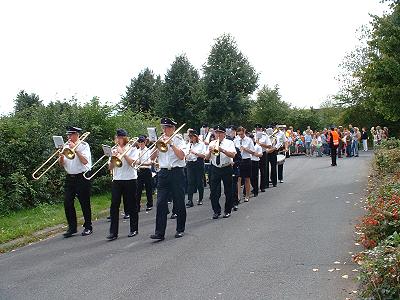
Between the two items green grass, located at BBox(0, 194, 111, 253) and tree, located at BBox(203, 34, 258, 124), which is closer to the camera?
green grass, located at BBox(0, 194, 111, 253)

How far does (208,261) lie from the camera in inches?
281

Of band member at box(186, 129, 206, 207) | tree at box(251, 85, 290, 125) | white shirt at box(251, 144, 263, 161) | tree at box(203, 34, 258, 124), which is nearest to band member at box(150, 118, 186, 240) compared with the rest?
band member at box(186, 129, 206, 207)

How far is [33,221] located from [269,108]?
40.0m

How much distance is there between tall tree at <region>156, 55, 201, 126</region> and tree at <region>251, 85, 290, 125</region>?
389 inches

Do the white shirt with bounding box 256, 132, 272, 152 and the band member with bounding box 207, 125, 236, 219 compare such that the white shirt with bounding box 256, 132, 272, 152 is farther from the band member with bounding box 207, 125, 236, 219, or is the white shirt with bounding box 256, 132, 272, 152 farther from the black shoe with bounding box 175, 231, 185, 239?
the black shoe with bounding box 175, 231, 185, 239

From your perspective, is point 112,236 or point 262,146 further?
point 262,146

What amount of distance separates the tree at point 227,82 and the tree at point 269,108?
23.5 feet

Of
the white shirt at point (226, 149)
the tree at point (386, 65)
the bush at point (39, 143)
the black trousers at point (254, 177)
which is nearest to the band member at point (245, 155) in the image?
the black trousers at point (254, 177)

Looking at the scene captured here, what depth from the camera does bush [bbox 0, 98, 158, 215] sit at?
12.5 metres

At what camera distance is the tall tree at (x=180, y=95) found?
4066cm

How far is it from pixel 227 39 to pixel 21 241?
117ft

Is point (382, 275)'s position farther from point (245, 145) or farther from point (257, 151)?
point (257, 151)

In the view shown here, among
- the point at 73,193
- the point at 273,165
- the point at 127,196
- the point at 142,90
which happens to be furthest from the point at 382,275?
the point at 142,90

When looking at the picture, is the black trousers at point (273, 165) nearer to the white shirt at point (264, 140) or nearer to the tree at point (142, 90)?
the white shirt at point (264, 140)
